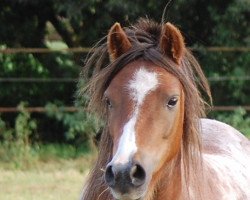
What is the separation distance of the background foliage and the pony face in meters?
6.12

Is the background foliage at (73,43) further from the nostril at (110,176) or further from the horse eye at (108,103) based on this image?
the nostril at (110,176)

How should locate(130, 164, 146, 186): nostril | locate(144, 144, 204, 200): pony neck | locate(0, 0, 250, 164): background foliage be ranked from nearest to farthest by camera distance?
locate(130, 164, 146, 186): nostril < locate(144, 144, 204, 200): pony neck < locate(0, 0, 250, 164): background foliage

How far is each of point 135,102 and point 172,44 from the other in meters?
0.43

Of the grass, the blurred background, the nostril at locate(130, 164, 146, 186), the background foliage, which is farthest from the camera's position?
the background foliage

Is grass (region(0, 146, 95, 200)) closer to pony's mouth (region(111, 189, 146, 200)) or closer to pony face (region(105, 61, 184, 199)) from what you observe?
pony face (region(105, 61, 184, 199))

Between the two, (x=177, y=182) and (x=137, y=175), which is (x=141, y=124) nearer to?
(x=137, y=175)

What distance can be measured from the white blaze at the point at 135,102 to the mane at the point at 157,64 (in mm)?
115

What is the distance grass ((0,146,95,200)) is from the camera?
27.1 ft

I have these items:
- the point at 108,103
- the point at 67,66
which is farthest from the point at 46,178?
the point at 108,103

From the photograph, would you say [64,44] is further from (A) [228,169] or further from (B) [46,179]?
(A) [228,169]

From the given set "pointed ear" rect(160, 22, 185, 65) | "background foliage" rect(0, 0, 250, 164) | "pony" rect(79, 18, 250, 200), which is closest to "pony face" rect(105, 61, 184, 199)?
"pony" rect(79, 18, 250, 200)

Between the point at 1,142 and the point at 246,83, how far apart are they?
11.0 ft

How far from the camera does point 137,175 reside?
358 centimetres

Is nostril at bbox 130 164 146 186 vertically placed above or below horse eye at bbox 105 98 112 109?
below
